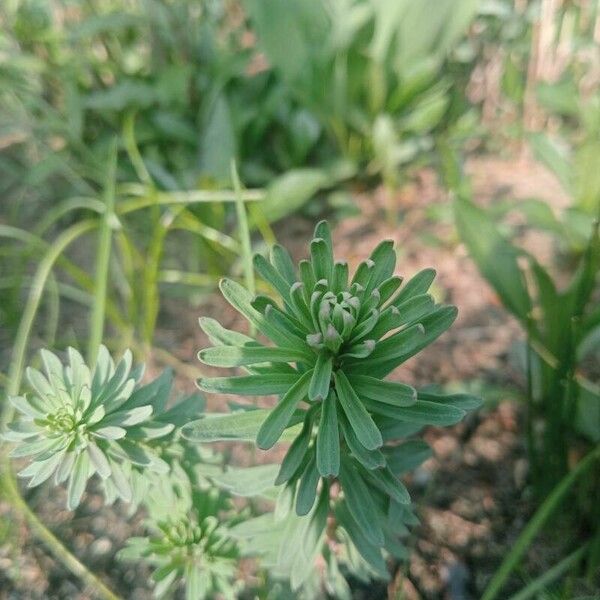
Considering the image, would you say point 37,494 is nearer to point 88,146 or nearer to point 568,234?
point 88,146

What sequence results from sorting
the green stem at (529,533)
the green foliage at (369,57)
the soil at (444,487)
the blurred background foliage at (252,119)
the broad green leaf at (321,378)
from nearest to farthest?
the broad green leaf at (321,378) → the green stem at (529,533) → the soil at (444,487) → the blurred background foliage at (252,119) → the green foliage at (369,57)

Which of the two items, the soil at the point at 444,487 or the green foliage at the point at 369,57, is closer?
the soil at the point at 444,487

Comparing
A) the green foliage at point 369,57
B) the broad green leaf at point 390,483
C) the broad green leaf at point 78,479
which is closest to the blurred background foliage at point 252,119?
the green foliage at point 369,57

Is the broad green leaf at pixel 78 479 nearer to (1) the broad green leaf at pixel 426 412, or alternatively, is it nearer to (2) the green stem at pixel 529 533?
(1) the broad green leaf at pixel 426 412

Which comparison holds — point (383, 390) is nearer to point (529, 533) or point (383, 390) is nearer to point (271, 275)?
point (271, 275)

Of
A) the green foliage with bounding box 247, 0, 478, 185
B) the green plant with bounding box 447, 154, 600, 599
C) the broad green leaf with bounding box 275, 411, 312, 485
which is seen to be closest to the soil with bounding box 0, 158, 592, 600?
the green plant with bounding box 447, 154, 600, 599

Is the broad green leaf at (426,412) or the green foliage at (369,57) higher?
the green foliage at (369,57)

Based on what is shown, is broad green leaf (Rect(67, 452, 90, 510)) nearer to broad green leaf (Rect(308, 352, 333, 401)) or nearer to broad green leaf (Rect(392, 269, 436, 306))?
broad green leaf (Rect(308, 352, 333, 401))
